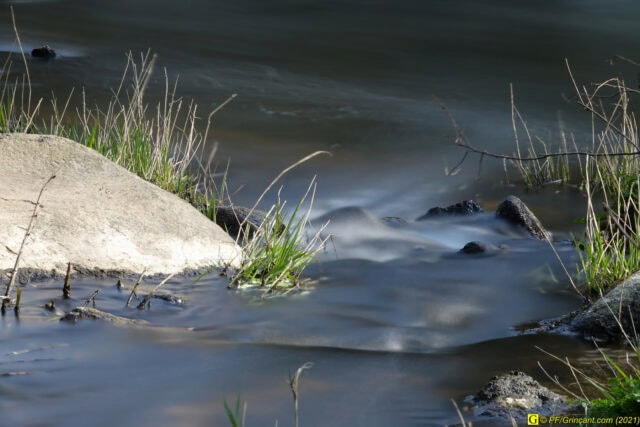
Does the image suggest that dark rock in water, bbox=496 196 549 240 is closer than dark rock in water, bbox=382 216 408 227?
Yes

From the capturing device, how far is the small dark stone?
8.23m

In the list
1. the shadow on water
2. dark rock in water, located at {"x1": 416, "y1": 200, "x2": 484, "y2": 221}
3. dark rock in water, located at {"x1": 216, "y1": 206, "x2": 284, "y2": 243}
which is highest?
the shadow on water

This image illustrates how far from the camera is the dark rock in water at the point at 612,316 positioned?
5723 millimetres

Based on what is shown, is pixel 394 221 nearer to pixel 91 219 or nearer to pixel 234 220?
pixel 234 220

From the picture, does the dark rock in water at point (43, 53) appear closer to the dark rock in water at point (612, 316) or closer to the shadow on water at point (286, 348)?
the shadow on water at point (286, 348)

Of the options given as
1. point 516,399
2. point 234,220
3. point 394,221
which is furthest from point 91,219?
point 394,221

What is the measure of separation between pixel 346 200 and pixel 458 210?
1.33 m

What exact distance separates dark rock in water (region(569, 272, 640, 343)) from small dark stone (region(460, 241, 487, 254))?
227cm

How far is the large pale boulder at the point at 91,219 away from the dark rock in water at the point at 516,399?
2440 mm

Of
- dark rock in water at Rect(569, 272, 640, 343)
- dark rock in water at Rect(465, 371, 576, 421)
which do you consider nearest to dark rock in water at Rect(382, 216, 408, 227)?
dark rock in water at Rect(569, 272, 640, 343)

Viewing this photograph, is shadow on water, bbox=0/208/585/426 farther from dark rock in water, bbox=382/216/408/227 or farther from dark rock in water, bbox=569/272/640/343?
dark rock in water, bbox=382/216/408/227

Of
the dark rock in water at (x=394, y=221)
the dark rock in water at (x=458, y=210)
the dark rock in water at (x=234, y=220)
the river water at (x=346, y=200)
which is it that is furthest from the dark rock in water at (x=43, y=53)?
the dark rock in water at (x=234, y=220)

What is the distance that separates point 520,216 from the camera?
8.91m

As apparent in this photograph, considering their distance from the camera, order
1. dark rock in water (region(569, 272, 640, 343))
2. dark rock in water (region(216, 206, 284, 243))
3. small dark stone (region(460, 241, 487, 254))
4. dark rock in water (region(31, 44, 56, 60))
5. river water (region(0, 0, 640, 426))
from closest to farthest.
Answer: river water (region(0, 0, 640, 426)), dark rock in water (region(569, 272, 640, 343)), dark rock in water (region(216, 206, 284, 243)), small dark stone (region(460, 241, 487, 254)), dark rock in water (region(31, 44, 56, 60))
